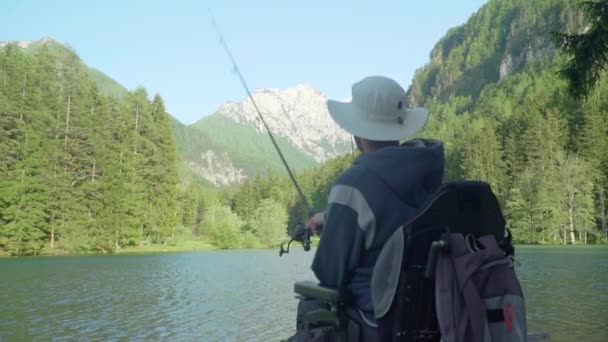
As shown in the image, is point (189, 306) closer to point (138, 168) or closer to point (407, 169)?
point (407, 169)

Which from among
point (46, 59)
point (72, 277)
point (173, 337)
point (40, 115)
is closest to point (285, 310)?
point (173, 337)

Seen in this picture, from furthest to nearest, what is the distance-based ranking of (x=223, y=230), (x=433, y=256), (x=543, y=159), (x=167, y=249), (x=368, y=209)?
(x=543, y=159) → (x=223, y=230) → (x=167, y=249) → (x=368, y=209) → (x=433, y=256)

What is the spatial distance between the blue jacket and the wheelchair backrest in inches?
5.0

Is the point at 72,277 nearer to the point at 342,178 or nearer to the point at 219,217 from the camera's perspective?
the point at 342,178

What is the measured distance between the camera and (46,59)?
58938 millimetres

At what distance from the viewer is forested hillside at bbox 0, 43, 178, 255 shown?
51531 mm

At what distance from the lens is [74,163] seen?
192 feet

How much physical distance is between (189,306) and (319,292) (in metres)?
15.4

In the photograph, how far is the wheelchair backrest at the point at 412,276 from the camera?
8.43ft

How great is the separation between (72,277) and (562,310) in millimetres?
19765

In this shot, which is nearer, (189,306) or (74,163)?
(189,306)

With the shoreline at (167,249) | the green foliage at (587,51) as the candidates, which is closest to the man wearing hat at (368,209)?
the green foliage at (587,51)

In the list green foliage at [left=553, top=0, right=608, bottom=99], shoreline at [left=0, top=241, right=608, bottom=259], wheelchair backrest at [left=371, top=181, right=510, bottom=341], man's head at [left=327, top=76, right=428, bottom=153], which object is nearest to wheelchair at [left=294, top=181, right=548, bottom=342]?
→ wheelchair backrest at [left=371, top=181, right=510, bottom=341]

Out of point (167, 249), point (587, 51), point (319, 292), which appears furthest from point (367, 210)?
point (167, 249)
